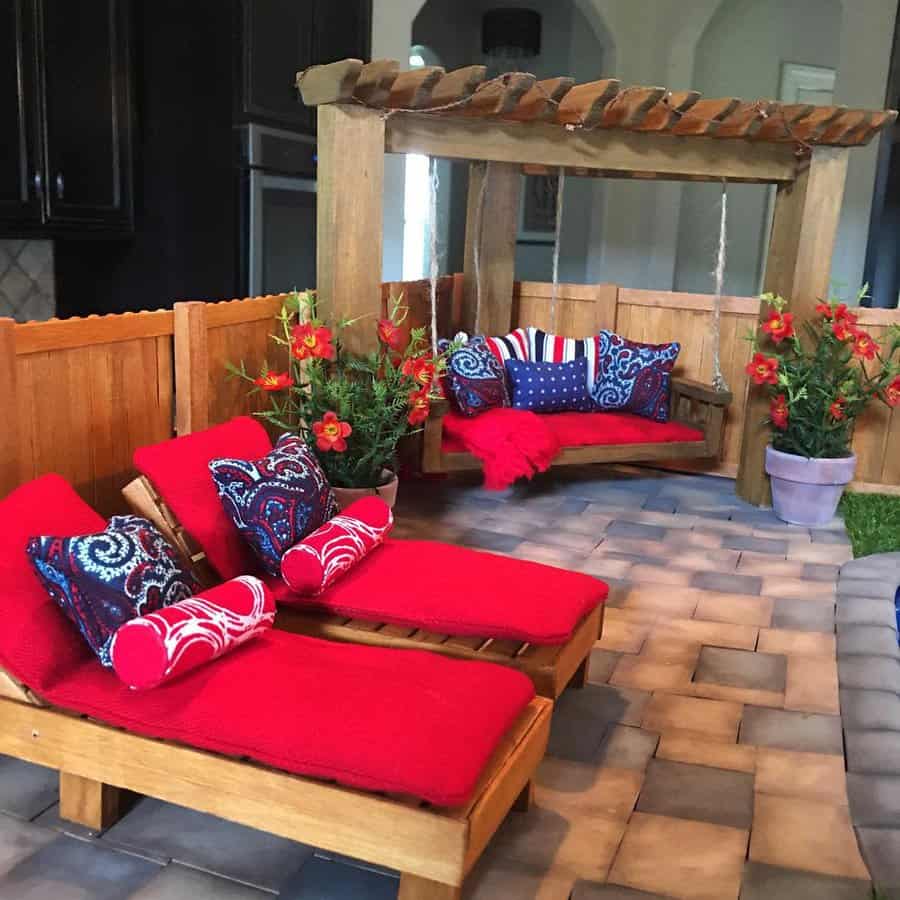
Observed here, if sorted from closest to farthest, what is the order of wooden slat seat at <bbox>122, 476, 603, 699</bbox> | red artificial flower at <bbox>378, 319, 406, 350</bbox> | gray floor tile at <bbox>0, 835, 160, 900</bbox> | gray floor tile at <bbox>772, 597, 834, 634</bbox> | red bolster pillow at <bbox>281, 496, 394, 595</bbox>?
1. gray floor tile at <bbox>0, 835, 160, 900</bbox>
2. wooden slat seat at <bbox>122, 476, 603, 699</bbox>
3. red bolster pillow at <bbox>281, 496, 394, 595</bbox>
4. gray floor tile at <bbox>772, 597, 834, 634</bbox>
5. red artificial flower at <bbox>378, 319, 406, 350</bbox>

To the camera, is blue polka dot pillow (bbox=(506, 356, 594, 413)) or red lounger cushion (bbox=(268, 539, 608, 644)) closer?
red lounger cushion (bbox=(268, 539, 608, 644))

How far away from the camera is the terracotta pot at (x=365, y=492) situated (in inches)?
137

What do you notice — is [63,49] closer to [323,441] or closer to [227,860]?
[323,441]

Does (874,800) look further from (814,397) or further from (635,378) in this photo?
(635,378)

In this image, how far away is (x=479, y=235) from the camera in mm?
5082

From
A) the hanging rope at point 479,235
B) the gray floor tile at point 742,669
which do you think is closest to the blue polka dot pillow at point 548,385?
the hanging rope at point 479,235

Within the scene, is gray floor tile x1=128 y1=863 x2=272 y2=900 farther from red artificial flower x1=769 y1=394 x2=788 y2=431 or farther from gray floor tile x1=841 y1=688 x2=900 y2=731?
red artificial flower x1=769 y1=394 x2=788 y2=431

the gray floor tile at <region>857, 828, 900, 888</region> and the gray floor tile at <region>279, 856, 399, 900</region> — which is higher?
the gray floor tile at <region>857, 828, 900, 888</region>

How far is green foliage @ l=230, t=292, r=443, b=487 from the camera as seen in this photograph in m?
3.52

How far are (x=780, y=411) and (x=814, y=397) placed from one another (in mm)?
148

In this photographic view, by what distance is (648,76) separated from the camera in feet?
22.2

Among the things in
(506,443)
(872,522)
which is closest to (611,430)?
(506,443)

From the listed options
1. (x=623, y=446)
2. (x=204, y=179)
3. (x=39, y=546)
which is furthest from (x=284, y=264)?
(x=39, y=546)

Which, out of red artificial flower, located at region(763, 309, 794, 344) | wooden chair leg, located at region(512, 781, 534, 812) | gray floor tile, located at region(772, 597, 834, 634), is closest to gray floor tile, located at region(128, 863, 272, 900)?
wooden chair leg, located at region(512, 781, 534, 812)
